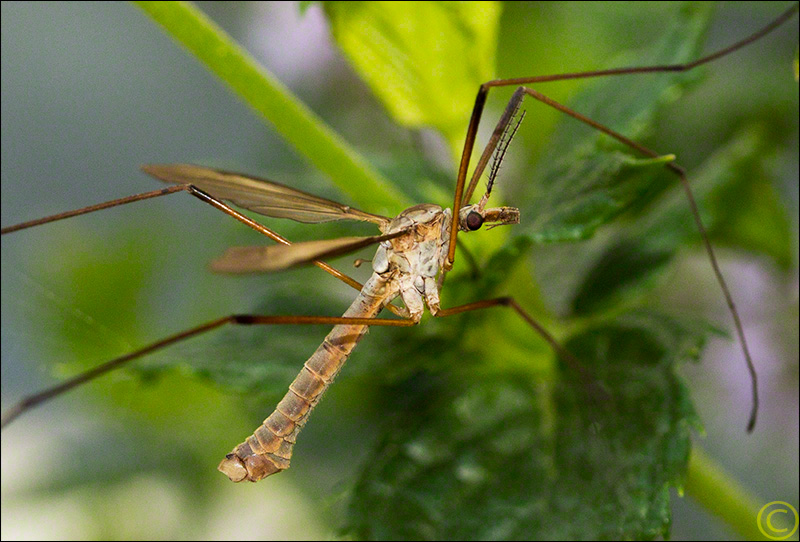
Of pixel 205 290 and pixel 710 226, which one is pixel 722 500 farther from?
pixel 205 290

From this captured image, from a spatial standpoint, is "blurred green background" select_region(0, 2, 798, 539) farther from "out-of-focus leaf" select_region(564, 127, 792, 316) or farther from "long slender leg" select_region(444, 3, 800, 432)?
"long slender leg" select_region(444, 3, 800, 432)

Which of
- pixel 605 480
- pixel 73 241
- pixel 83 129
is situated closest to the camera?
pixel 605 480

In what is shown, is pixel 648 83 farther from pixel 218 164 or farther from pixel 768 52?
pixel 218 164

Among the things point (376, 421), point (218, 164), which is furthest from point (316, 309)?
point (218, 164)

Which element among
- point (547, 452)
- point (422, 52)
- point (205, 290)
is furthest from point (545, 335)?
point (205, 290)

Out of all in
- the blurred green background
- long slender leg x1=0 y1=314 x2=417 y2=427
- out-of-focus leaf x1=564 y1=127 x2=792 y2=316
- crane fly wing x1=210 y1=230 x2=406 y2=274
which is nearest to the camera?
crane fly wing x1=210 y1=230 x2=406 y2=274

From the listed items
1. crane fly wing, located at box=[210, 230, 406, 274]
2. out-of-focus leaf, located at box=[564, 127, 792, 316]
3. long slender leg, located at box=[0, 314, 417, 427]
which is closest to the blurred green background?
out-of-focus leaf, located at box=[564, 127, 792, 316]
